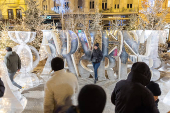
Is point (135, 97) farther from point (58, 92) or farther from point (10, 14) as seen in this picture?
point (10, 14)

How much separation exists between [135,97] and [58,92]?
3.43 ft

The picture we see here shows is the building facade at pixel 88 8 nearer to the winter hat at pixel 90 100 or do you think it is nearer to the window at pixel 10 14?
the window at pixel 10 14

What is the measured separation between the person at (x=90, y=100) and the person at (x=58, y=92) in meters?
0.77

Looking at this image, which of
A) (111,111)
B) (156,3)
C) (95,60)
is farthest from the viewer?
(156,3)

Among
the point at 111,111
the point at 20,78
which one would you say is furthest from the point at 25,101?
the point at 111,111

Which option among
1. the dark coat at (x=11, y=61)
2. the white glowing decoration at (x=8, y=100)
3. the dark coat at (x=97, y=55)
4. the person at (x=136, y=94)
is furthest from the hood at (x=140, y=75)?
the dark coat at (x=11, y=61)

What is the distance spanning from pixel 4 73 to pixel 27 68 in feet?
7.37

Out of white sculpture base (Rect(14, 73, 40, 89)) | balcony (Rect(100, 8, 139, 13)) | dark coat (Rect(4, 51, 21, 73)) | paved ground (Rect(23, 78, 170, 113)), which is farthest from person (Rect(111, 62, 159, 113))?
balcony (Rect(100, 8, 139, 13))

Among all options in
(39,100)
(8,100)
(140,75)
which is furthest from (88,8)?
(140,75)

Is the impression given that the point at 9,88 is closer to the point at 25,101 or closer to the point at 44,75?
the point at 25,101

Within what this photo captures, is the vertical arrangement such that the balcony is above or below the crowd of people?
above

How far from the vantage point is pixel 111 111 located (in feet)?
13.1

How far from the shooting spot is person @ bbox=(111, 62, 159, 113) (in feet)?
5.86

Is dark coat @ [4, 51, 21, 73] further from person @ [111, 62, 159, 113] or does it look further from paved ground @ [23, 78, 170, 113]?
person @ [111, 62, 159, 113]
